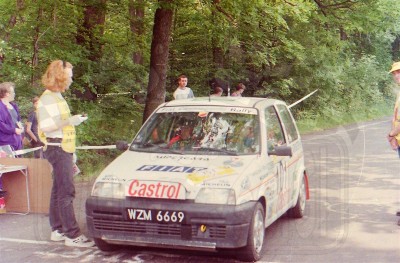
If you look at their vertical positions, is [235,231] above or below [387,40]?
below

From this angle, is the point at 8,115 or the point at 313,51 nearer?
the point at 8,115

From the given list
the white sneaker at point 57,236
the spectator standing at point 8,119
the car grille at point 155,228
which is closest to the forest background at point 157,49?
the spectator standing at point 8,119

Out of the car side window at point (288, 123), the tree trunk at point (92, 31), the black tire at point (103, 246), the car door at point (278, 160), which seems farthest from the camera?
the tree trunk at point (92, 31)

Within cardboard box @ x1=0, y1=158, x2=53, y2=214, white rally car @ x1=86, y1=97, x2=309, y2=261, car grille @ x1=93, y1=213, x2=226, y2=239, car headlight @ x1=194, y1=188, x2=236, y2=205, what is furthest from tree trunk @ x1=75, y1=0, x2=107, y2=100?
car headlight @ x1=194, y1=188, x2=236, y2=205

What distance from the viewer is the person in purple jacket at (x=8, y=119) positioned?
29.0 feet

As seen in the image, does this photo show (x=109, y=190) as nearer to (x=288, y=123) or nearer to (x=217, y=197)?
(x=217, y=197)

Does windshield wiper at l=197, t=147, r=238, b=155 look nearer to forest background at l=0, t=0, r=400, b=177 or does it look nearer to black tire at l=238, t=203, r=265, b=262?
black tire at l=238, t=203, r=265, b=262

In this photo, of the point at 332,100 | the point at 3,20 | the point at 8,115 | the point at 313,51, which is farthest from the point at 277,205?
the point at 332,100

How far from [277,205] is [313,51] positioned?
61.8 ft

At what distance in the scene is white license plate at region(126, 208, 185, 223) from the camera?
548 cm

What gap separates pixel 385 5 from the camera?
23766 millimetres

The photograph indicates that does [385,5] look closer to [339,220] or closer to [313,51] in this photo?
[313,51]

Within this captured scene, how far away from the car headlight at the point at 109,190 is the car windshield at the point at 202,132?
938 mm

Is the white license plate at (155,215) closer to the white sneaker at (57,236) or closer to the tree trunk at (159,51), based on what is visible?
the white sneaker at (57,236)
